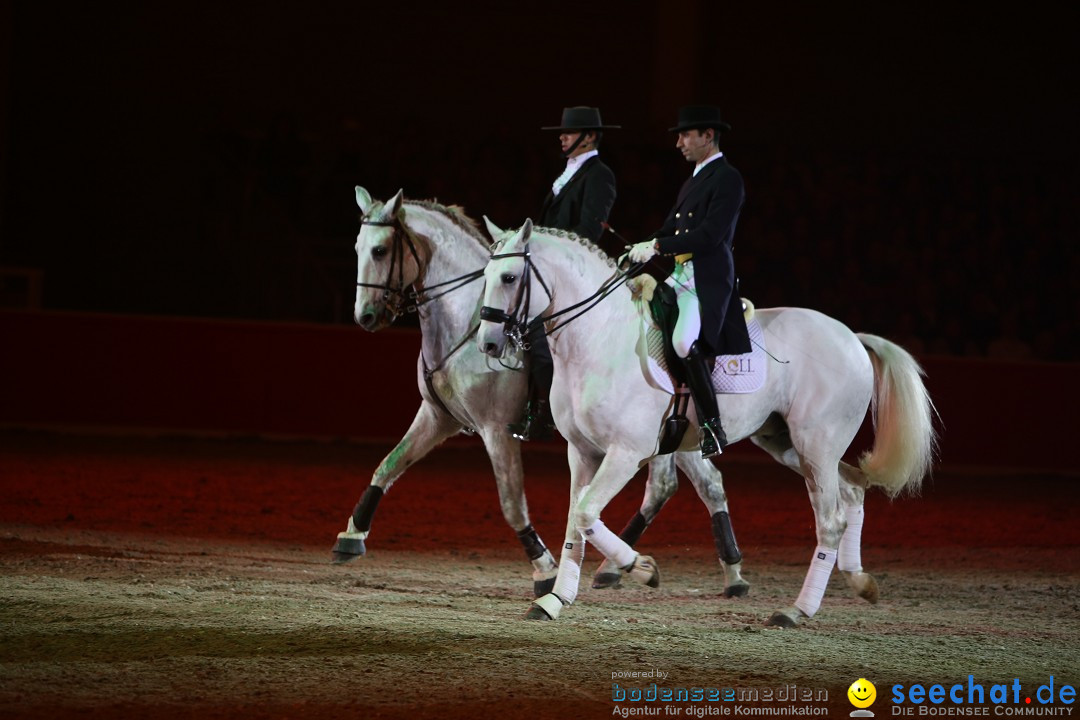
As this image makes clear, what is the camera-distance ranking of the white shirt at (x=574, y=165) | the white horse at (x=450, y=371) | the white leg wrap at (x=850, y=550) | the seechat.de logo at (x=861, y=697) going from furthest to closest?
1. the white shirt at (x=574, y=165)
2. the white horse at (x=450, y=371)
3. the white leg wrap at (x=850, y=550)
4. the seechat.de logo at (x=861, y=697)

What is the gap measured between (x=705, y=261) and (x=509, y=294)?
3.59 ft

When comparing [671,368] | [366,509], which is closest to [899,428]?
[671,368]

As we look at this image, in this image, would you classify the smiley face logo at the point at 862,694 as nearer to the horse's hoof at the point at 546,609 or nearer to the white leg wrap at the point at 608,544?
the white leg wrap at the point at 608,544

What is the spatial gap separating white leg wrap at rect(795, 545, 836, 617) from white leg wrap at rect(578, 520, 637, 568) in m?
0.97

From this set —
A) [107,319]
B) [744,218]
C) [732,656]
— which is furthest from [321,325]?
[732,656]

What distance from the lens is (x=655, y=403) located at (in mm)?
6422

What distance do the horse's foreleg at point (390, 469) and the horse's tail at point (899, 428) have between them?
2544mm

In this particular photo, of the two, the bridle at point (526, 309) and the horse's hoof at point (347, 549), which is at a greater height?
the bridle at point (526, 309)

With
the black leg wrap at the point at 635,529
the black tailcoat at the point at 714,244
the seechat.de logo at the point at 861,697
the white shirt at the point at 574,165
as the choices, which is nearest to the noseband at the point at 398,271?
the white shirt at the point at 574,165

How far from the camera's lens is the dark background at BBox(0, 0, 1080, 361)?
52.5 feet

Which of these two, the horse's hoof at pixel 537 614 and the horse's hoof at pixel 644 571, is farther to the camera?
the horse's hoof at pixel 644 571

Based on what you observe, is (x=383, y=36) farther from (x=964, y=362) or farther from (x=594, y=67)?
(x=964, y=362)

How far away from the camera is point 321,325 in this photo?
14.4m

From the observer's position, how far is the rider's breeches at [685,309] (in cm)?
645
